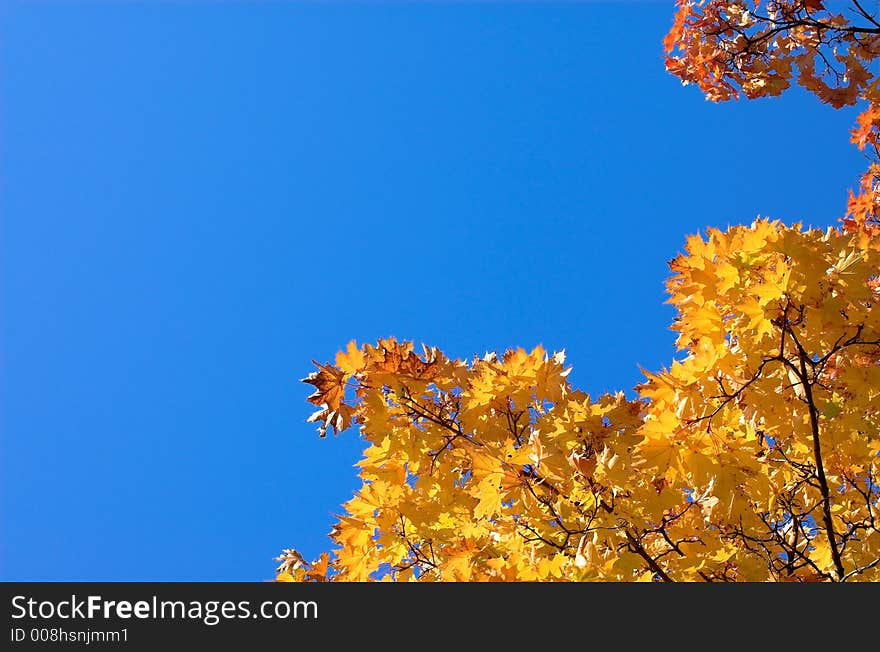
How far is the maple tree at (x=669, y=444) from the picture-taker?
3219 millimetres

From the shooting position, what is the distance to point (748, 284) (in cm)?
328

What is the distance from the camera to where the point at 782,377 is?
3.39 meters

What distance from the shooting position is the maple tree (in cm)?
322

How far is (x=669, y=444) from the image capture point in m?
3.26
